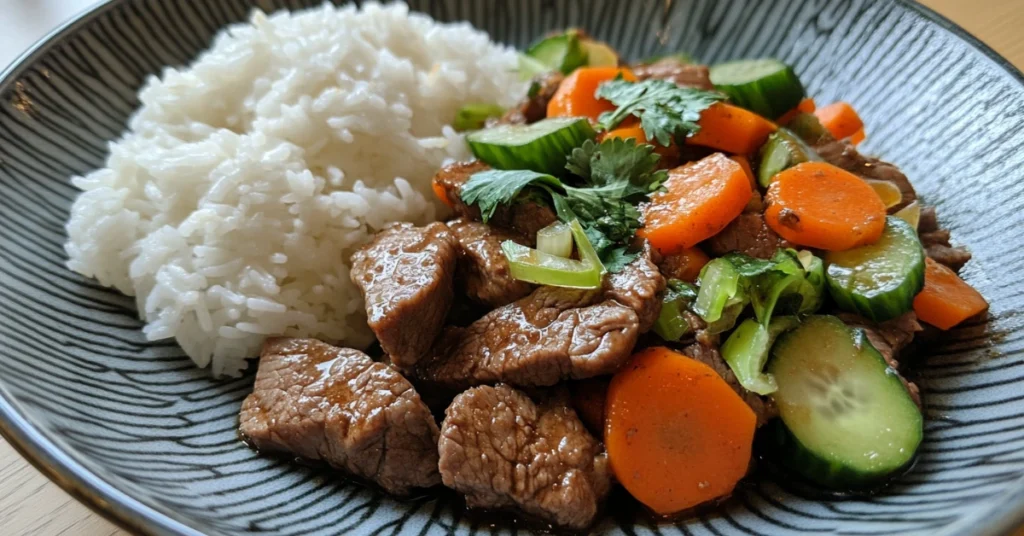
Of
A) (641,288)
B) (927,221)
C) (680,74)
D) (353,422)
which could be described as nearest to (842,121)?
(927,221)

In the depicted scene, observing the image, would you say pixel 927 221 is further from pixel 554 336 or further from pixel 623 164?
pixel 554 336

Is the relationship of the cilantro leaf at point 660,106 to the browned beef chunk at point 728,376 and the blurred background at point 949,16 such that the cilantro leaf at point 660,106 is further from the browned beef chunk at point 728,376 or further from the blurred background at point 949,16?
the blurred background at point 949,16

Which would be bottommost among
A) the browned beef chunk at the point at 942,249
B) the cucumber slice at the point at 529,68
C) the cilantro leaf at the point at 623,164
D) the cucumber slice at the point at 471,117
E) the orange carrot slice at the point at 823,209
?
the cucumber slice at the point at 529,68

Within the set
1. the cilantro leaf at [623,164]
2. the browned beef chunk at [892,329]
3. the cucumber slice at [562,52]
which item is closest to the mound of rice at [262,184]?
the cucumber slice at [562,52]

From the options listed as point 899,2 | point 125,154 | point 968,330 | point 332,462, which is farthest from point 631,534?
point 899,2

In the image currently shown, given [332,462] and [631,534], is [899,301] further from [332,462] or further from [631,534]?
[332,462]
